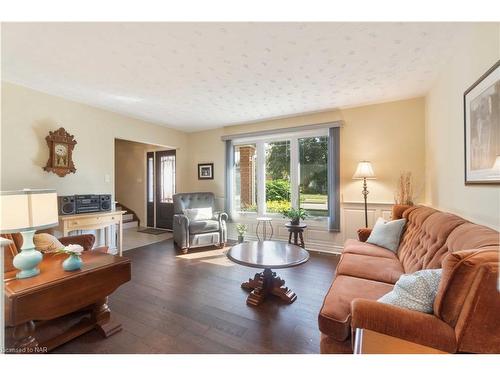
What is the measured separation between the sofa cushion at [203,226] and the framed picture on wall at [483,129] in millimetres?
3242

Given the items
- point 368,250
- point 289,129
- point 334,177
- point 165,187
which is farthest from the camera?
point 165,187

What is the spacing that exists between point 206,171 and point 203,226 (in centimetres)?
151

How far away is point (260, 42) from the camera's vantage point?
1.83 m

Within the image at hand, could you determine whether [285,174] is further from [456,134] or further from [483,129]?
[483,129]

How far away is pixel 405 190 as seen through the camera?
3.13 metres

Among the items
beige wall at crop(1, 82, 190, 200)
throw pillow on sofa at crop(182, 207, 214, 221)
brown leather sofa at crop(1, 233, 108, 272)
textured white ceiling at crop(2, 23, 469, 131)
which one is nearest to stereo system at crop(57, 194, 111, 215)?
beige wall at crop(1, 82, 190, 200)

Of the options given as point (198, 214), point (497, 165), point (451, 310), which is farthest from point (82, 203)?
point (497, 165)

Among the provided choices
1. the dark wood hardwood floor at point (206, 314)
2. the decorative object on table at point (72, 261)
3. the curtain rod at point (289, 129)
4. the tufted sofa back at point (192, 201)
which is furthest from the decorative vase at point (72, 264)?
the curtain rod at point (289, 129)

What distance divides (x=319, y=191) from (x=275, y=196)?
32.2 inches

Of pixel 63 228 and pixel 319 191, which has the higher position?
pixel 319 191

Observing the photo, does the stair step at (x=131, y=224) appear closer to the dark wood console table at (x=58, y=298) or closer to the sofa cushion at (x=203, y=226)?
the sofa cushion at (x=203, y=226)

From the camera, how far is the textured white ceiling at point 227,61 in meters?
1.69
